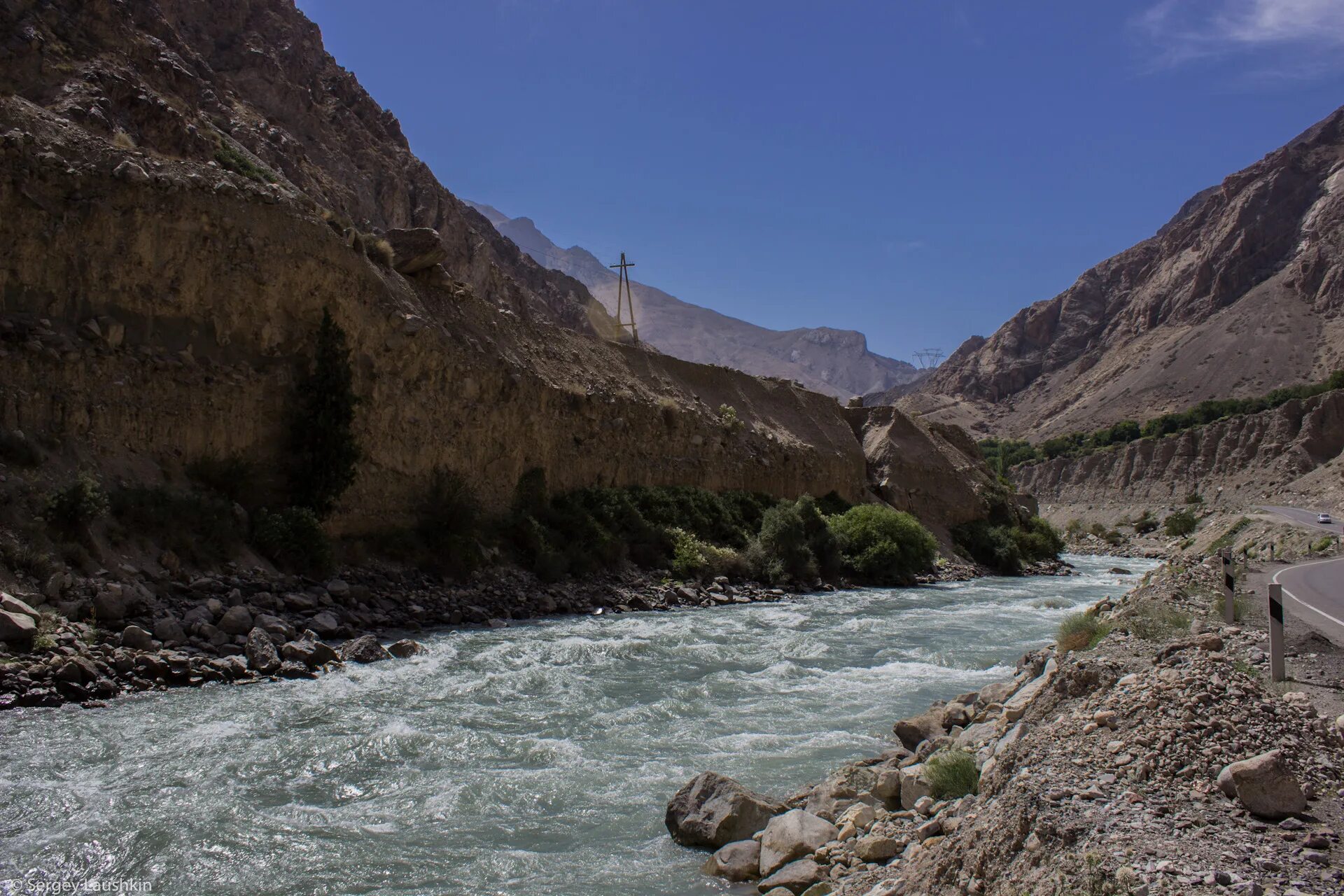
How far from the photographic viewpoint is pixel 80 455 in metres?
15.9

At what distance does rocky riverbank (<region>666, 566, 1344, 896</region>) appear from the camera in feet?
12.7

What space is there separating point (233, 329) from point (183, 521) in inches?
210

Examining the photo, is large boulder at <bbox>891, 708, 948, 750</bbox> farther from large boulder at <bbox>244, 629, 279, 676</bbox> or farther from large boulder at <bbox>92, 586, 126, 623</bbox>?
large boulder at <bbox>92, 586, 126, 623</bbox>

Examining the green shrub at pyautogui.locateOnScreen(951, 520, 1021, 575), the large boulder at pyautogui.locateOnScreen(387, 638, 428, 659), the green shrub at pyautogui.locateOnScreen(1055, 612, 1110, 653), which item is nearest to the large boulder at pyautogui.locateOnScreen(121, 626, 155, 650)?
the large boulder at pyautogui.locateOnScreen(387, 638, 428, 659)

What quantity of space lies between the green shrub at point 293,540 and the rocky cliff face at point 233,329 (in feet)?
6.46

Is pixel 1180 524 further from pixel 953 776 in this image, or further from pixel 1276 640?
pixel 953 776

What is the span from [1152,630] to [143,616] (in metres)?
13.9

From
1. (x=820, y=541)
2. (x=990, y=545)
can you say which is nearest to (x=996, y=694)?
(x=820, y=541)

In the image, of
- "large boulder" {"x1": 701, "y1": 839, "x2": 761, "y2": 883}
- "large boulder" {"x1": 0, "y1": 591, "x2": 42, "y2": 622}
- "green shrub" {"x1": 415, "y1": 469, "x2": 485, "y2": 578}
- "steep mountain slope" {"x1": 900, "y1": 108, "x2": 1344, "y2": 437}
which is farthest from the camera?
"steep mountain slope" {"x1": 900, "y1": 108, "x2": 1344, "y2": 437}

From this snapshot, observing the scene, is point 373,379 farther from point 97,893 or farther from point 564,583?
point 97,893

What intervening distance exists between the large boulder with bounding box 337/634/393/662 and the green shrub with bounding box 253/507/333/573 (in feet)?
12.9

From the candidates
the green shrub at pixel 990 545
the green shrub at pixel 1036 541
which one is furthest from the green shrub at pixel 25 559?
the green shrub at pixel 1036 541

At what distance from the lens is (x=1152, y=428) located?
8950 cm

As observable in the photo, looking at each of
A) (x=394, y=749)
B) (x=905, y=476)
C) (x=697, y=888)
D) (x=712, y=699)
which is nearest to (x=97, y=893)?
(x=394, y=749)
